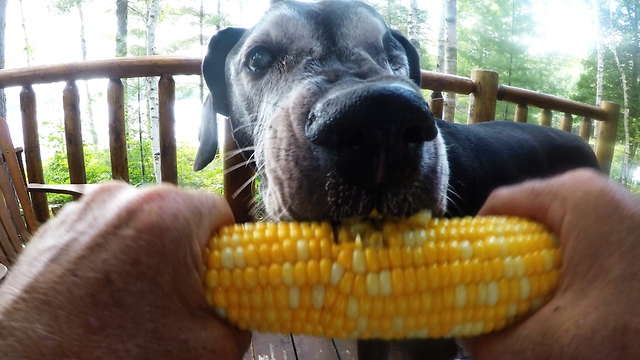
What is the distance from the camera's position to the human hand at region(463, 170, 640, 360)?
53cm

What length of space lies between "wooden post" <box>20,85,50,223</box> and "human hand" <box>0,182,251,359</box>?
2.93 meters

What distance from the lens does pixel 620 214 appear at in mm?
613

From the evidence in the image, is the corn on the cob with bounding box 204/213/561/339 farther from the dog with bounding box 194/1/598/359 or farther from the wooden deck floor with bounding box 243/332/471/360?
the wooden deck floor with bounding box 243/332/471/360

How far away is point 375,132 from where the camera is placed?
75cm

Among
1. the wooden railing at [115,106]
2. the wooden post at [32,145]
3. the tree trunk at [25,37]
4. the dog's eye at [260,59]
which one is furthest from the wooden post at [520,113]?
the tree trunk at [25,37]

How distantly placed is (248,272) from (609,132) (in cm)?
542

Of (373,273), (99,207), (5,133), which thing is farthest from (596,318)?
(5,133)

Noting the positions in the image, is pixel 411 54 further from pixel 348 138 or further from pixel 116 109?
pixel 116 109

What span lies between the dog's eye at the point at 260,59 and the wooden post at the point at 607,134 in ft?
15.0

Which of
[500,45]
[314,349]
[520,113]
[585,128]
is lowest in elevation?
[314,349]

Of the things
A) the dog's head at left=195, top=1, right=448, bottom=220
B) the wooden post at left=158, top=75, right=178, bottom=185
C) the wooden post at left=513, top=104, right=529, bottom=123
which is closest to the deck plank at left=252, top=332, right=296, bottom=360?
the dog's head at left=195, top=1, right=448, bottom=220

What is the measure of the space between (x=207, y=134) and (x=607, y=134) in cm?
476

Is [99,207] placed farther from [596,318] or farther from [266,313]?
[596,318]

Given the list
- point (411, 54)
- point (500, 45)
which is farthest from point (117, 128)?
point (500, 45)
